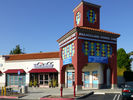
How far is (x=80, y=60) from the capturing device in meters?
22.8

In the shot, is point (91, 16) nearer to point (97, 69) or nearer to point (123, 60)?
point (97, 69)

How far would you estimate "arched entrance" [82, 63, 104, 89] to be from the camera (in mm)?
25514

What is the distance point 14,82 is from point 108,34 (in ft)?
64.1

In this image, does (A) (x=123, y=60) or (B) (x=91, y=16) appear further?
(A) (x=123, y=60)

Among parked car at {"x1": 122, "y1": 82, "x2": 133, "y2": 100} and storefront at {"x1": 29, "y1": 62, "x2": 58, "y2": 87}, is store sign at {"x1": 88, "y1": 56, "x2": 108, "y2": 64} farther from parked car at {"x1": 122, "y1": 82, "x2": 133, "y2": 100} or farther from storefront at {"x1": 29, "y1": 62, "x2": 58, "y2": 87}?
parked car at {"x1": 122, "y1": 82, "x2": 133, "y2": 100}

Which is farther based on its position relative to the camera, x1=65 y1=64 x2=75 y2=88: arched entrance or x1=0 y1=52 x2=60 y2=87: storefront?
x1=0 y1=52 x2=60 y2=87: storefront

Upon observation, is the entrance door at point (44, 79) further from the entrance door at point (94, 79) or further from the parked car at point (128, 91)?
the parked car at point (128, 91)

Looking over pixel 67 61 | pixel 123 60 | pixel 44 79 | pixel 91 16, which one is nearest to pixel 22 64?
pixel 44 79

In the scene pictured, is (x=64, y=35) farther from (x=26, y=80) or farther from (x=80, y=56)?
(x=26, y=80)

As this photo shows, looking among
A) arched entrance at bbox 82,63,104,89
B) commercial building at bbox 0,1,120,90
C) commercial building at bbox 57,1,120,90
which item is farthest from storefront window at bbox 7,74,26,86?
arched entrance at bbox 82,63,104,89

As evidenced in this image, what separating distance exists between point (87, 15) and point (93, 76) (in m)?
8.81

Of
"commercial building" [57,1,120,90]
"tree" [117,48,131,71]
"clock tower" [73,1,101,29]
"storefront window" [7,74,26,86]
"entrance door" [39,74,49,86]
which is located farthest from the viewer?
"tree" [117,48,131,71]

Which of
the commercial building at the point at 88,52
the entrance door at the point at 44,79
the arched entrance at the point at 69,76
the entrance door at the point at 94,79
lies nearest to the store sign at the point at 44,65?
the entrance door at the point at 44,79

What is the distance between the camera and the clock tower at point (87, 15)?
25.8 meters
